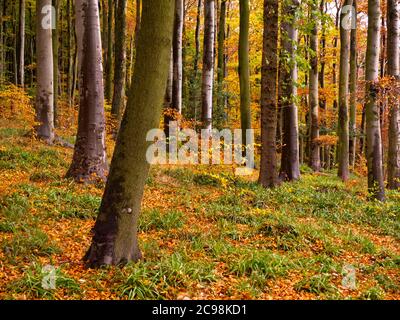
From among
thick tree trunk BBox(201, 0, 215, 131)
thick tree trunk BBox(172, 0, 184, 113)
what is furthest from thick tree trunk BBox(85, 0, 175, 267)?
thick tree trunk BBox(172, 0, 184, 113)

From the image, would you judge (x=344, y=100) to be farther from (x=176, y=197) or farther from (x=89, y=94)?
(x=89, y=94)

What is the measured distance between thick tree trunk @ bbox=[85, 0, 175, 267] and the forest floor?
1.48 ft

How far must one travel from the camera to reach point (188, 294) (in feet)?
16.4

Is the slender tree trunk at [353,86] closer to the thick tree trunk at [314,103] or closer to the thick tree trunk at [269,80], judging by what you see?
the thick tree trunk at [314,103]

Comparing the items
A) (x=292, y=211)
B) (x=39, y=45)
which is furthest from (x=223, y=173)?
(x=39, y=45)

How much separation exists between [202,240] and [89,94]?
15.4ft

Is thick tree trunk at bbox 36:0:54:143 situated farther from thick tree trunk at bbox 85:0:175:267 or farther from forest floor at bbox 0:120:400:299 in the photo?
thick tree trunk at bbox 85:0:175:267

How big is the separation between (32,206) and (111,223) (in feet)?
10.2

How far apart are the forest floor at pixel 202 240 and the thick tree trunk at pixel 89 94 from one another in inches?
20.8

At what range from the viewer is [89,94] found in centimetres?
960

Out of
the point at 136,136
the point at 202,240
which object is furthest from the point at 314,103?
the point at 136,136

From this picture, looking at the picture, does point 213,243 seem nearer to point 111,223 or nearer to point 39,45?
point 111,223

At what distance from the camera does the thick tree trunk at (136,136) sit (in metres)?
5.25

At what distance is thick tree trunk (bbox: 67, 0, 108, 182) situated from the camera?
952cm
